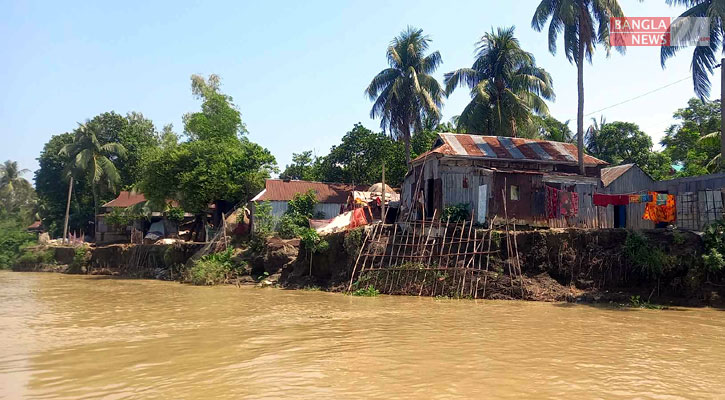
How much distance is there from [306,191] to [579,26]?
16829 millimetres

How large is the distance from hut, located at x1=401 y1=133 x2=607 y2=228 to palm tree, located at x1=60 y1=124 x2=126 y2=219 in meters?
27.7

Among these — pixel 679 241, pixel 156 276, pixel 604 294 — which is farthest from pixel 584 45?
pixel 156 276

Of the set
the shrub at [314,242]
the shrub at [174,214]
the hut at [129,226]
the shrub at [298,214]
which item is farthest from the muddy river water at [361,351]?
the hut at [129,226]

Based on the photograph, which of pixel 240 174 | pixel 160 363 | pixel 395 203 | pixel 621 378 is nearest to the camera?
pixel 621 378

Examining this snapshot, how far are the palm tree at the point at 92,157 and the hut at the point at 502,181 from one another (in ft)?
91.0

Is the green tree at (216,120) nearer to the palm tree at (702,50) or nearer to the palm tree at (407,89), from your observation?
the palm tree at (407,89)

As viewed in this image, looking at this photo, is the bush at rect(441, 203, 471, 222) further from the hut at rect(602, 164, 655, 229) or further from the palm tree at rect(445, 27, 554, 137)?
the palm tree at rect(445, 27, 554, 137)

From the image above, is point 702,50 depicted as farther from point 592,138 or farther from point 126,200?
point 126,200

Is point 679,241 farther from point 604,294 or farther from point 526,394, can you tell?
point 526,394

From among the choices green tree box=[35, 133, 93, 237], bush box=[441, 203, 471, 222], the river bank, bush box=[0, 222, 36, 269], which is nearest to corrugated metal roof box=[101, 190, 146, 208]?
green tree box=[35, 133, 93, 237]

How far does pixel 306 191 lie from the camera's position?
29.7 m

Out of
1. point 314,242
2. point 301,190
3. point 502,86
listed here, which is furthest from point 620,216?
point 301,190

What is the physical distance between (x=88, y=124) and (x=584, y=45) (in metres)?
37.8

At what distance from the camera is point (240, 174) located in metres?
28.9
